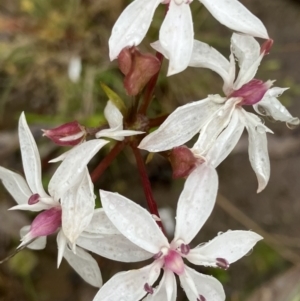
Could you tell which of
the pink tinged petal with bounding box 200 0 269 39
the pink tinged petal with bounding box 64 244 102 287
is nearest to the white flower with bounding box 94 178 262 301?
the pink tinged petal with bounding box 64 244 102 287

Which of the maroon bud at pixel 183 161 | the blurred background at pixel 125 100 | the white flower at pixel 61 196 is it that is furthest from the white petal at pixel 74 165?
the blurred background at pixel 125 100

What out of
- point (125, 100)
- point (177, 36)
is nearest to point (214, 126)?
point (177, 36)

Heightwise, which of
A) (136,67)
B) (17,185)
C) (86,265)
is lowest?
(86,265)

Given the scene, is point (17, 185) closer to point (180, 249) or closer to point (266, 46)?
point (180, 249)

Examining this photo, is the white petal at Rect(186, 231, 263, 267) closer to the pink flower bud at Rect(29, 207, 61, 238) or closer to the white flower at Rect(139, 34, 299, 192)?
the white flower at Rect(139, 34, 299, 192)

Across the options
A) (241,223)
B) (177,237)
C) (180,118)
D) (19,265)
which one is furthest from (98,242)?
(241,223)
